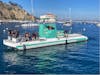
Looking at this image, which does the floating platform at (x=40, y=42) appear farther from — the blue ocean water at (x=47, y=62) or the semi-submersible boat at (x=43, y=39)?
the blue ocean water at (x=47, y=62)

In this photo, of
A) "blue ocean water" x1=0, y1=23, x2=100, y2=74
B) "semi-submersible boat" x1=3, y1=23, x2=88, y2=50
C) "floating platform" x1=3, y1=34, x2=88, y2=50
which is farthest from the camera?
"semi-submersible boat" x1=3, y1=23, x2=88, y2=50

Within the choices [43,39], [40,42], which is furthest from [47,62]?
[43,39]

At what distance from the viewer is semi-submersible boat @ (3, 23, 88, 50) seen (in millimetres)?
42062

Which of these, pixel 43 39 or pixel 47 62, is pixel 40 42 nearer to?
pixel 43 39

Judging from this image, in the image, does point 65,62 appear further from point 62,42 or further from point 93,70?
point 62,42

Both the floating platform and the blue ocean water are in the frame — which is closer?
the blue ocean water

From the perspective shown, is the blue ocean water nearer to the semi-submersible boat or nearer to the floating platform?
the floating platform

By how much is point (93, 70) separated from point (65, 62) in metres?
4.94

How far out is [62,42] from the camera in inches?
1887

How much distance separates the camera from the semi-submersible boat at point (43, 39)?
138 feet

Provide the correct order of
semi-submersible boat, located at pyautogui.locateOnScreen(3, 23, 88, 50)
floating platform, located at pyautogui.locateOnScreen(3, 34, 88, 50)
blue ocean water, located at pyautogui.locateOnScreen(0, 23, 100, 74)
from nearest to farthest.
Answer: blue ocean water, located at pyautogui.locateOnScreen(0, 23, 100, 74) → floating platform, located at pyautogui.locateOnScreen(3, 34, 88, 50) → semi-submersible boat, located at pyautogui.locateOnScreen(3, 23, 88, 50)

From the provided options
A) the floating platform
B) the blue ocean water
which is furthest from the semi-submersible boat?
the blue ocean water

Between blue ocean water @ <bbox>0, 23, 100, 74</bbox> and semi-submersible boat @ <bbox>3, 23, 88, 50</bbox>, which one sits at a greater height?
semi-submersible boat @ <bbox>3, 23, 88, 50</bbox>

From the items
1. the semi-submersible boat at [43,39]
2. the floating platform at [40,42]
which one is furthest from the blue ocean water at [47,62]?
the semi-submersible boat at [43,39]
